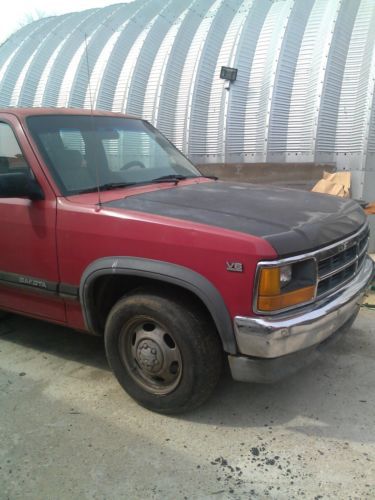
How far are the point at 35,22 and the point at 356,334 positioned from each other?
15.4m

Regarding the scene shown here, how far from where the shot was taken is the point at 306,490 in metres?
2.20

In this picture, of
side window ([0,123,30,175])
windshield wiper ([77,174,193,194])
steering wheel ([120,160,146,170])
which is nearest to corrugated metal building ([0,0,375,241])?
windshield wiper ([77,174,193,194])

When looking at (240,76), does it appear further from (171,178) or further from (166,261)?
(166,261)

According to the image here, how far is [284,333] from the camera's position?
2305mm

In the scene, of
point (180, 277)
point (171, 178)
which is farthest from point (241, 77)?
point (180, 277)

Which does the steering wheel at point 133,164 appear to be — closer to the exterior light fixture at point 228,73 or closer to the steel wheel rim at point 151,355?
the steel wheel rim at point 151,355

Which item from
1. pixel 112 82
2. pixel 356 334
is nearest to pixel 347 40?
pixel 112 82

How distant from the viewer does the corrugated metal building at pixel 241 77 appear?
27.4 ft

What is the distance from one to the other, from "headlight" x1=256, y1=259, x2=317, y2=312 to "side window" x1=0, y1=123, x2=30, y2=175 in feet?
5.98

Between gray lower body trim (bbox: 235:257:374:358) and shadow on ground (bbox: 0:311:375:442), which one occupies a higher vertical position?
gray lower body trim (bbox: 235:257:374:358)

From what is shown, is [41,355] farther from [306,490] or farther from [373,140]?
[373,140]

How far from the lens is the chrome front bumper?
90.5 inches

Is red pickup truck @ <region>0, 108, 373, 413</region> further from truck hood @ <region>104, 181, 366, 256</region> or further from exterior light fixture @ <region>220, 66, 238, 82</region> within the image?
exterior light fixture @ <region>220, 66, 238, 82</region>

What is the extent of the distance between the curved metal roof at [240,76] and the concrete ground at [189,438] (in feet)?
19.8
